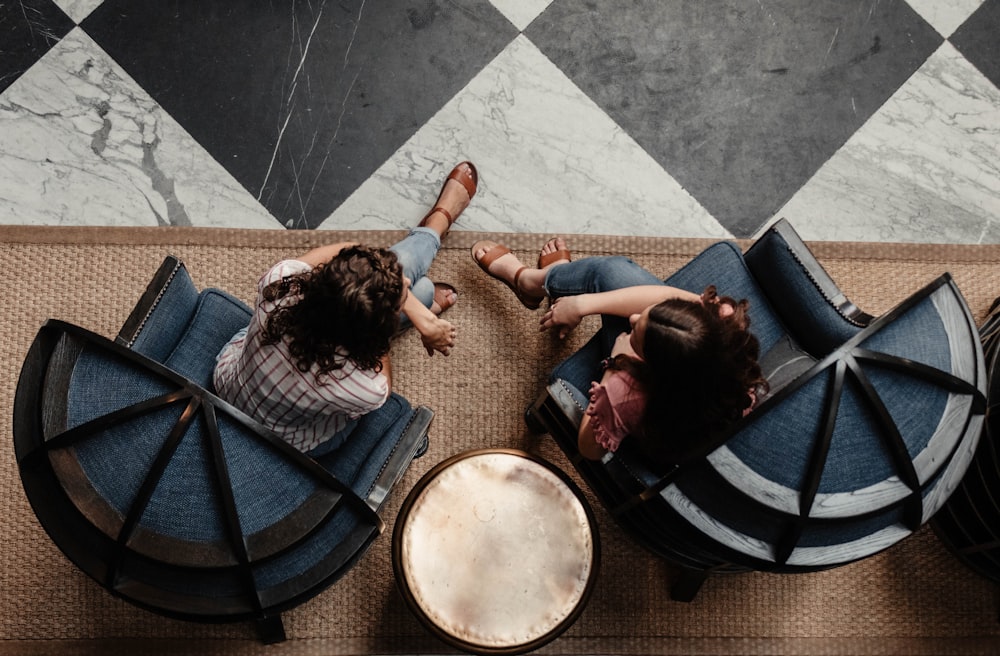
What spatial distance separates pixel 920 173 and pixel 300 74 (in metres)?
1.90

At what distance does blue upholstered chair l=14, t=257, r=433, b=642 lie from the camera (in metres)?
1.22

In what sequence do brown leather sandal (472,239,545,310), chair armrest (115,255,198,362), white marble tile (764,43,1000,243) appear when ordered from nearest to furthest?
chair armrest (115,255,198,362) < brown leather sandal (472,239,545,310) < white marble tile (764,43,1000,243)

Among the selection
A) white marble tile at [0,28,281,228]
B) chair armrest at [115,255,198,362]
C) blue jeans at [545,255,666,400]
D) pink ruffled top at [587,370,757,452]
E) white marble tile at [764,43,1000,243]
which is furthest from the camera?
white marble tile at [764,43,1000,243]

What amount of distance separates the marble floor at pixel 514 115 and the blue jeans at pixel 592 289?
365 millimetres

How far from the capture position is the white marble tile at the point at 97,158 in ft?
6.68

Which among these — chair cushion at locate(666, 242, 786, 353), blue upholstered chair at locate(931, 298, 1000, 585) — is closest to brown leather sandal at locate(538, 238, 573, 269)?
chair cushion at locate(666, 242, 786, 353)

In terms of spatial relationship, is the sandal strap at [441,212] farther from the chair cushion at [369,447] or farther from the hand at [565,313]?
the chair cushion at [369,447]

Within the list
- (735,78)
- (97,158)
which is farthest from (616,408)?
(97,158)

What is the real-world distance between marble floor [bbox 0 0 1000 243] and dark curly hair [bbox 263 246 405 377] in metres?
0.84

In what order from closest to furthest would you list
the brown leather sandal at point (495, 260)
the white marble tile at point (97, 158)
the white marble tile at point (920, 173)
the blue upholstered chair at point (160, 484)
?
the blue upholstered chair at point (160, 484) < the brown leather sandal at point (495, 260) < the white marble tile at point (97, 158) < the white marble tile at point (920, 173)

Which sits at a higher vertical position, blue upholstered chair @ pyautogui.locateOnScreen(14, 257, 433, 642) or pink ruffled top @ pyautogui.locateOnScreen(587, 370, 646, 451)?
pink ruffled top @ pyautogui.locateOnScreen(587, 370, 646, 451)

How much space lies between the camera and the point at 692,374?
4.07 feet

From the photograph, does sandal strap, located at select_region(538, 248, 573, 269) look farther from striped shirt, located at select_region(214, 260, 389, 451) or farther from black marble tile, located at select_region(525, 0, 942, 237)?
striped shirt, located at select_region(214, 260, 389, 451)

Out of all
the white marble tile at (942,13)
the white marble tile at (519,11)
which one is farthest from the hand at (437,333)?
the white marble tile at (942,13)
